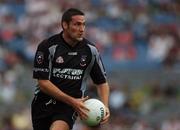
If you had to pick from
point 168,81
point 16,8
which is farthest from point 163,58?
point 16,8

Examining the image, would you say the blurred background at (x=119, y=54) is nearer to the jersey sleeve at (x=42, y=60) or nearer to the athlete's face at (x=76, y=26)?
the jersey sleeve at (x=42, y=60)

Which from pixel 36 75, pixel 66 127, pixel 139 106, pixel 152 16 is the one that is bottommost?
pixel 139 106

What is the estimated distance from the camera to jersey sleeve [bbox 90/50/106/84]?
8617 mm

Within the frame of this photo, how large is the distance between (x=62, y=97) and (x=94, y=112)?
1.35 feet

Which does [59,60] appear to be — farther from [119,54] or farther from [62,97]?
[119,54]

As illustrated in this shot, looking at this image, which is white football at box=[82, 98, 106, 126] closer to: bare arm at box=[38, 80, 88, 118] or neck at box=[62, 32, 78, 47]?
bare arm at box=[38, 80, 88, 118]

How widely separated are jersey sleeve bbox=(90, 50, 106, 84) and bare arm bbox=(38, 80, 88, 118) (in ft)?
1.64

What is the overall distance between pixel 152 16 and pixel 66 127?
11657 millimetres

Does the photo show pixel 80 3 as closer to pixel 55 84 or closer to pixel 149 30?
pixel 149 30

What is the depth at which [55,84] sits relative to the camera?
27.8 ft

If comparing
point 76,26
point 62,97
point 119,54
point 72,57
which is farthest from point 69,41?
point 119,54

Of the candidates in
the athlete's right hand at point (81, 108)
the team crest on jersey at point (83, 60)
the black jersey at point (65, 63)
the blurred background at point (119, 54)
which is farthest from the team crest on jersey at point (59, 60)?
the blurred background at point (119, 54)

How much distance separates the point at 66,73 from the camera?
27.8ft

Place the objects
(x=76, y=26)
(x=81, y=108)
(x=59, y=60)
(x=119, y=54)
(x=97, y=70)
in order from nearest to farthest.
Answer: (x=81, y=108), (x=76, y=26), (x=59, y=60), (x=97, y=70), (x=119, y=54)
